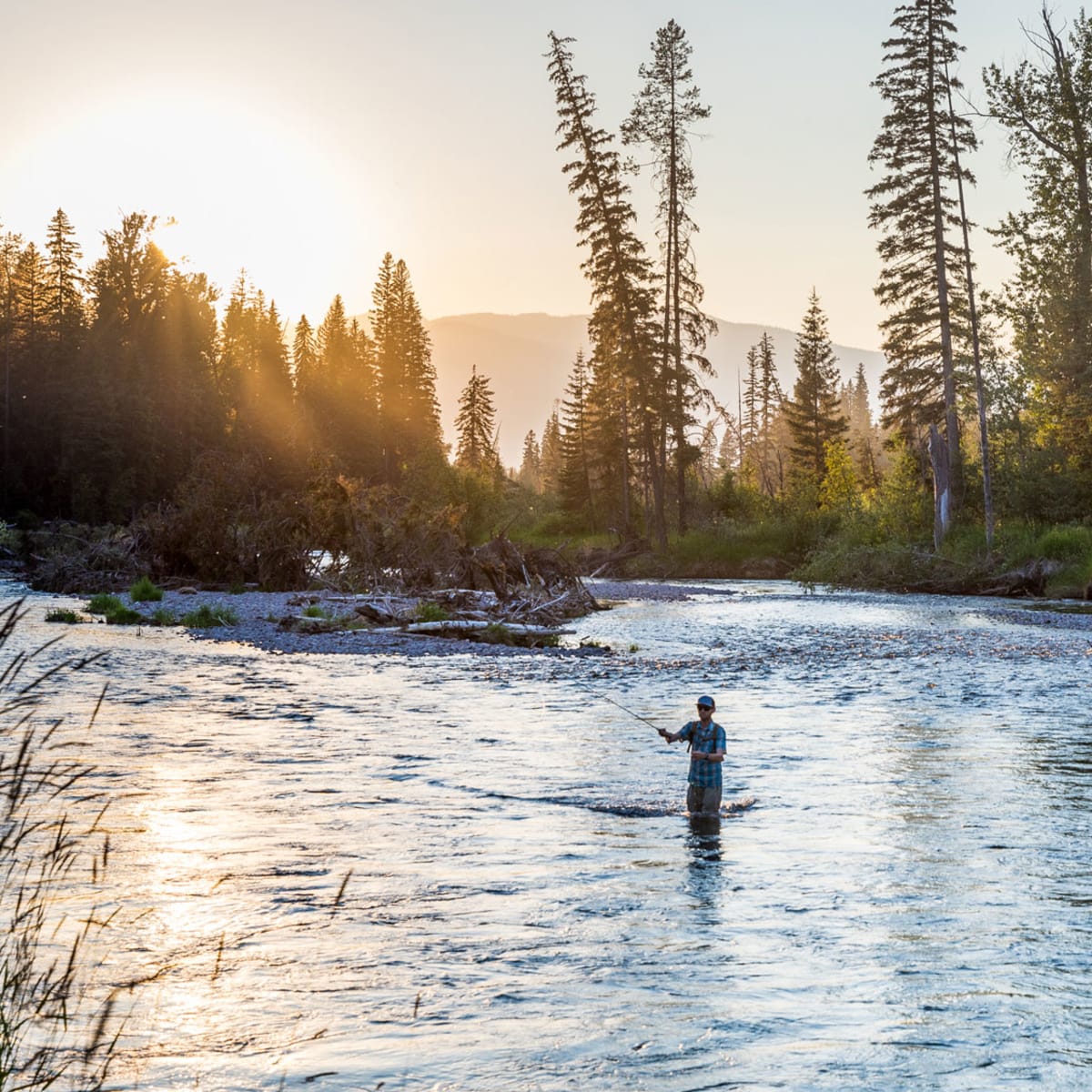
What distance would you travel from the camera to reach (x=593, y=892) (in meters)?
6.76

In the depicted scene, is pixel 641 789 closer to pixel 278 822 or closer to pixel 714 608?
pixel 278 822

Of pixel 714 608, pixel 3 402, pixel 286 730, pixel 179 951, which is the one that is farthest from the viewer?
pixel 3 402

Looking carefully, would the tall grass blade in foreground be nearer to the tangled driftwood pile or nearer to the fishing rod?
the fishing rod

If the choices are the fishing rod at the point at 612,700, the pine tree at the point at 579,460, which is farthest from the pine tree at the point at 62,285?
the fishing rod at the point at 612,700

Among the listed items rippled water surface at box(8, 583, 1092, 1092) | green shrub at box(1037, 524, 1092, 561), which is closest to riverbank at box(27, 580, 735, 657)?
rippled water surface at box(8, 583, 1092, 1092)

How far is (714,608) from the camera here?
3031 centimetres

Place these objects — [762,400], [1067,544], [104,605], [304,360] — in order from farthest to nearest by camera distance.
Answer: [762,400]
[304,360]
[1067,544]
[104,605]

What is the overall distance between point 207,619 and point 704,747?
16.9 m

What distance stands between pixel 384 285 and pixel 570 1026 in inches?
3746

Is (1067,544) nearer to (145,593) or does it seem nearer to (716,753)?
(145,593)

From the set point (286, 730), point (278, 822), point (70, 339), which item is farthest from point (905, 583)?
point (70, 339)

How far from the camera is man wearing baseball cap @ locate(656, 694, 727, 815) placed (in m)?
8.52

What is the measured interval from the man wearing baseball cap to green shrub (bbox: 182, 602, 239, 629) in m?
16.5

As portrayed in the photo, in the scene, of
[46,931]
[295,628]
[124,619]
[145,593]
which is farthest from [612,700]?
[145,593]
